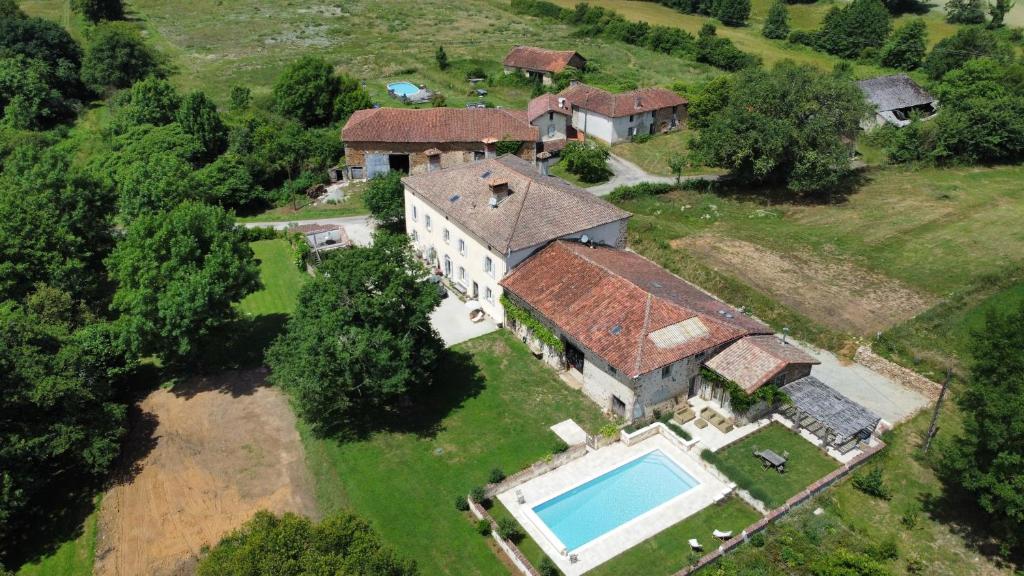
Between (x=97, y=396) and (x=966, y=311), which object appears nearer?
(x=97, y=396)

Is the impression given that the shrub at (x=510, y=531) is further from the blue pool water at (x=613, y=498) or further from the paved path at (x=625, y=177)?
the paved path at (x=625, y=177)

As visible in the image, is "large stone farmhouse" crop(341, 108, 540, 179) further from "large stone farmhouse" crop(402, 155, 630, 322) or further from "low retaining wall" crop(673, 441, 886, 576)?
"low retaining wall" crop(673, 441, 886, 576)

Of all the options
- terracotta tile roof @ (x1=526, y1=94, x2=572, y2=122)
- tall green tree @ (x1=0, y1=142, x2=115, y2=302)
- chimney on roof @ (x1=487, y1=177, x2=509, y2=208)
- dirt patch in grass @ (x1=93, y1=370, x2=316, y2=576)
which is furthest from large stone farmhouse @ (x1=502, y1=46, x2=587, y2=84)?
dirt patch in grass @ (x1=93, y1=370, x2=316, y2=576)

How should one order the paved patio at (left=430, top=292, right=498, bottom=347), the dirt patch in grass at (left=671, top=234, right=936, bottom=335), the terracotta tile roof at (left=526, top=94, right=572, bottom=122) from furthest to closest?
the terracotta tile roof at (left=526, top=94, right=572, bottom=122) < the paved patio at (left=430, top=292, right=498, bottom=347) < the dirt patch in grass at (left=671, top=234, right=936, bottom=335)

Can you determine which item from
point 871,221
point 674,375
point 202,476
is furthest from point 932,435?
point 202,476

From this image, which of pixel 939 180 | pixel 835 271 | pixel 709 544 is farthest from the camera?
pixel 939 180

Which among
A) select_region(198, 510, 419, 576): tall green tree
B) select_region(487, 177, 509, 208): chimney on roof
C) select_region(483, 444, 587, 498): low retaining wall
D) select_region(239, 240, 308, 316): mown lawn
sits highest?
select_region(487, 177, 509, 208): chimney on roof

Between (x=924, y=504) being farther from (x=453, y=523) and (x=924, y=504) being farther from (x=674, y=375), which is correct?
(x=453, y=523)
